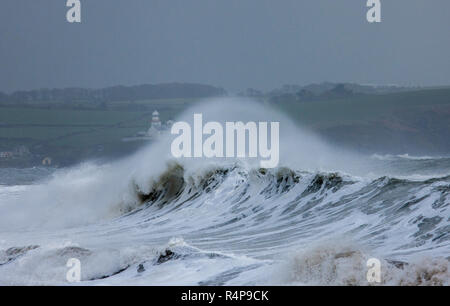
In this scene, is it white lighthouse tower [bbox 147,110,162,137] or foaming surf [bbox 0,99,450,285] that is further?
white lighthouse tower [bbox 147,110,162,137]

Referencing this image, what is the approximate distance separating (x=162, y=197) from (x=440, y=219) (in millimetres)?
8683

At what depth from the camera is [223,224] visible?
12281 millimetres
